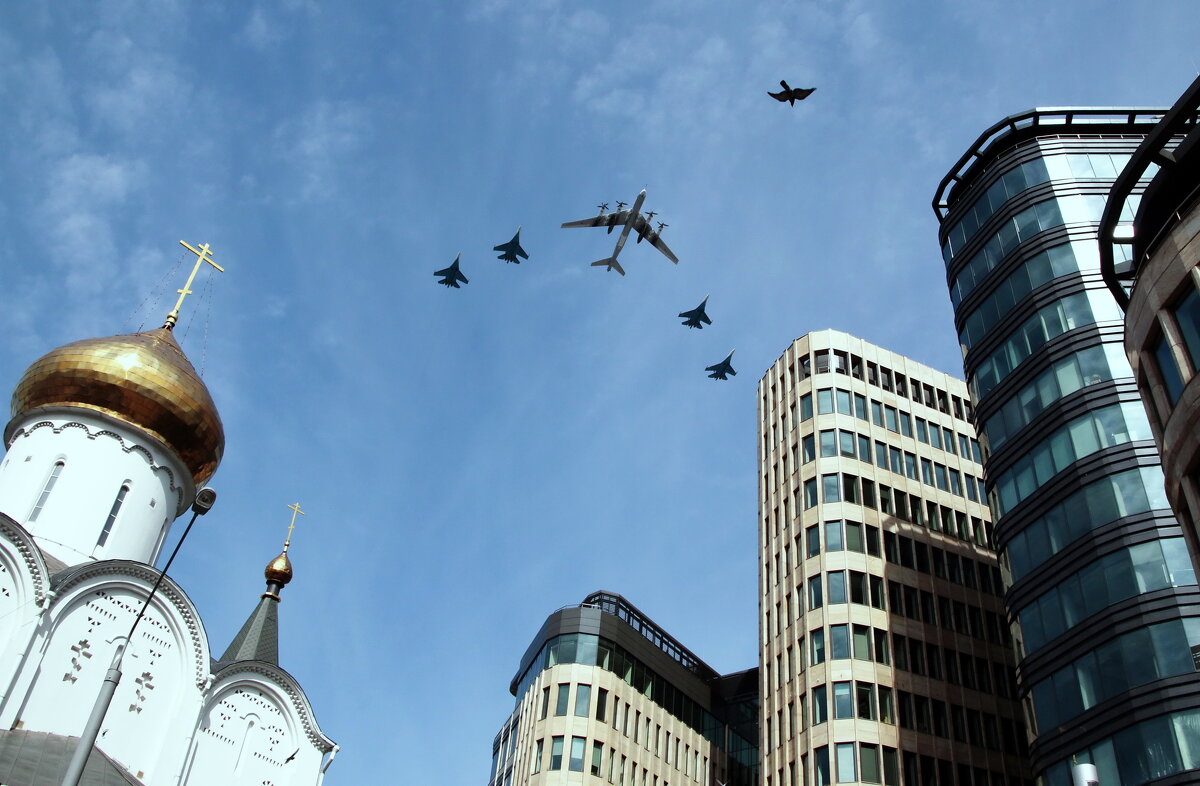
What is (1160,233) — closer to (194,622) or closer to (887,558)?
(194,622)

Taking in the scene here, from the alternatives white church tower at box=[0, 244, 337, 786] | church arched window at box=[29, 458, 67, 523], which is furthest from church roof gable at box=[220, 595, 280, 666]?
church arched window at box=[29, 458, 67, 523]

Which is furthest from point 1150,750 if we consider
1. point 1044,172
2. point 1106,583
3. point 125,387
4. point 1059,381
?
point 125,387

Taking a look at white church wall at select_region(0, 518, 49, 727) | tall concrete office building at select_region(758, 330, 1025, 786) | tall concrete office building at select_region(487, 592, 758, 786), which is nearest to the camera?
white church wall at select_region(0, 518, 49, 727)

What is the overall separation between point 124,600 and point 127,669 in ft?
6.46

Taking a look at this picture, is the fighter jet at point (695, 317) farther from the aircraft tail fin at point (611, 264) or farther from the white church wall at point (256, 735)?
the white church wall at point (256, 735)

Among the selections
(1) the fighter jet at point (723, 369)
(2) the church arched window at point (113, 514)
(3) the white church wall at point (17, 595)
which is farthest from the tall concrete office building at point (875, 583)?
(3) the white church wall at point (17, 595)

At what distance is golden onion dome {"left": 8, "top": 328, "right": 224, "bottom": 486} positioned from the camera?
111ft

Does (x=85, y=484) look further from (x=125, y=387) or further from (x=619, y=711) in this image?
(x=619, y=711)

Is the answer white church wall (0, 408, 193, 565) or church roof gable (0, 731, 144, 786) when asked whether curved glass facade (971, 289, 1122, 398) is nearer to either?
white church wall (0, 408, 193, 565)

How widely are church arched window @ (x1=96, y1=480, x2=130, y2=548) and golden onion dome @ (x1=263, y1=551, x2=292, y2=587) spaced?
5.84 meters

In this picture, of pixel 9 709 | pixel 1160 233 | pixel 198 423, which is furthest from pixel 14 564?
pixel 1160 233

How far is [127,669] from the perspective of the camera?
29.9 m

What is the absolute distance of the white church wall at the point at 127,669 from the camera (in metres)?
27.9

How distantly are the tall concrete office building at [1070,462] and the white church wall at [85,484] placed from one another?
2961 cm
